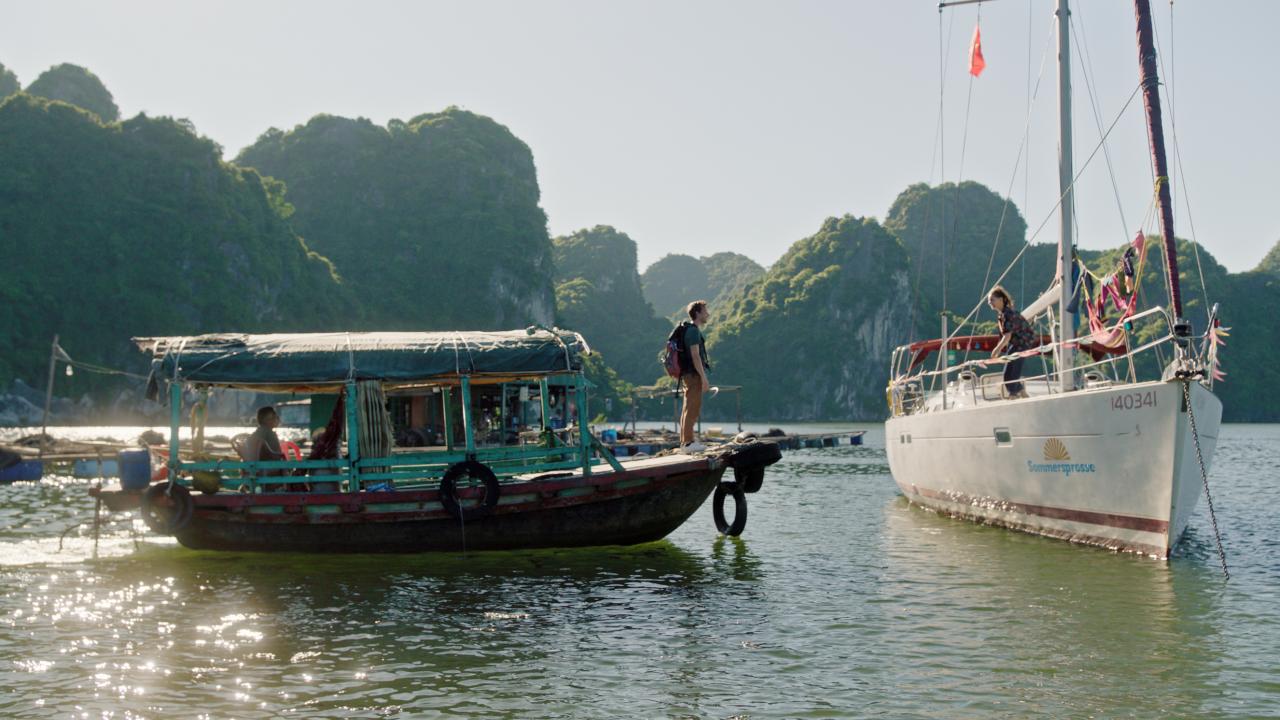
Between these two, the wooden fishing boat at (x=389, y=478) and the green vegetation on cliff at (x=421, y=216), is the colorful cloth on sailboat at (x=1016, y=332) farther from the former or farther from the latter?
the green vegetation on cliff at (x=421, y=216)

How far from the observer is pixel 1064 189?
18.4m

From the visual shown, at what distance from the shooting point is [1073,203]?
60.6 feet

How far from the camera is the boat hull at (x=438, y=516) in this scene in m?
14.4

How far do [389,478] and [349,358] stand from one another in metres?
1.78

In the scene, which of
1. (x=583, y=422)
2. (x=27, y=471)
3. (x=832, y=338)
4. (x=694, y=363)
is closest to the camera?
(x=694, y=363)

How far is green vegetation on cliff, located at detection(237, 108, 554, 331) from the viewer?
14025cm

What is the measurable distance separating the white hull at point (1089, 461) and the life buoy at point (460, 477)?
→ 27.4 ft

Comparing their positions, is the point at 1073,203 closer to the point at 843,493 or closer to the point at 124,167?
the point at 843,493

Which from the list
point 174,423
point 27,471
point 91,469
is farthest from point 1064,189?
point 91,469

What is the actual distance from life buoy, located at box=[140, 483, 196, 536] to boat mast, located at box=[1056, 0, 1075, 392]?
1376 centimetres

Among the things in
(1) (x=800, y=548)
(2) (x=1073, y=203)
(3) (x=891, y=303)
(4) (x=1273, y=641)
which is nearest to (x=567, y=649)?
(4) (x=1273, y=641)

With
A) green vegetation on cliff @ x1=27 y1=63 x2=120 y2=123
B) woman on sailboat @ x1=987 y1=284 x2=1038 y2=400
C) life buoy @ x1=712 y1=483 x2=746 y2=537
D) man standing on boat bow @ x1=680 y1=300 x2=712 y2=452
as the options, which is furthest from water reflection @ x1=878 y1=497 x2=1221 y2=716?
green vegetation on cliff @ x1=27 y1=63 x2=120 y2=123

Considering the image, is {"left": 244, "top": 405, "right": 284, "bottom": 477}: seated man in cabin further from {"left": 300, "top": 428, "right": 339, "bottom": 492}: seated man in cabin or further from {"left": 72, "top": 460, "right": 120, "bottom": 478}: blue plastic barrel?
{"left": 72, "top": 460, "right": 120, "bottom": 478}: blue plastic barrel

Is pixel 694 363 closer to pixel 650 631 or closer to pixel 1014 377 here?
pixel 650 631
